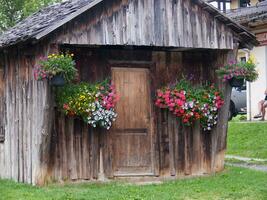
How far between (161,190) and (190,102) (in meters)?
2.11

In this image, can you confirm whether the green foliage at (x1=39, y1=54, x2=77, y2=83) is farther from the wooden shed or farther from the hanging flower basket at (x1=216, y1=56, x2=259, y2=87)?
the hanging flower basket at (x1=216, y1=56, x2=259, y2=87)

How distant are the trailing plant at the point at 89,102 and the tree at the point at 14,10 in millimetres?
21335

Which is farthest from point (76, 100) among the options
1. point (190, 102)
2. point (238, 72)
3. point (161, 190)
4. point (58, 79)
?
point (238, 72)

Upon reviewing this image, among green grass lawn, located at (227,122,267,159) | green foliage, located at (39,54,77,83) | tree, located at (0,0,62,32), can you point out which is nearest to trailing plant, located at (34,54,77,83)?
green foliage, located at (39,54,77,83)

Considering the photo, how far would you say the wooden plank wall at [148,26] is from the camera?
1116 centimetres

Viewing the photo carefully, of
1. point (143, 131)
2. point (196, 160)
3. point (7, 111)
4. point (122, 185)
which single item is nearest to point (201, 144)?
point (196, 160)

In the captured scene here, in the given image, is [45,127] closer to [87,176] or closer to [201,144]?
[87,176]

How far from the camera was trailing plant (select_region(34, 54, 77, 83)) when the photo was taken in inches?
412

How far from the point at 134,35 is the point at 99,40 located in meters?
0.72

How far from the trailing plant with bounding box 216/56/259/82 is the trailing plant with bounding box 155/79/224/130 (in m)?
0.44

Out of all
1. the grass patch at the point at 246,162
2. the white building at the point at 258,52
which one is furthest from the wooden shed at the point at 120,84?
the white building at the point at 258,52

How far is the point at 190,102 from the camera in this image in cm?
1213

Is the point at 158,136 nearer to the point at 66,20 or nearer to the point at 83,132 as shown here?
the point at 83,132

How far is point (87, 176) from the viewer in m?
11.8
